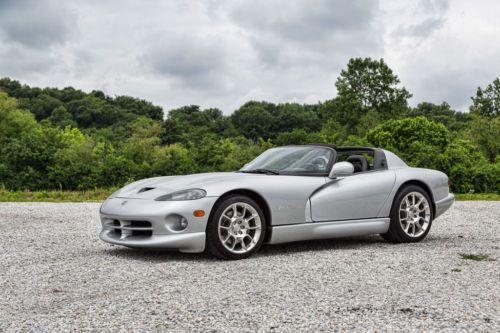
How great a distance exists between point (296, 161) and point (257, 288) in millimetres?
2762

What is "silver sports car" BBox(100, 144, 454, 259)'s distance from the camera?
6156mm

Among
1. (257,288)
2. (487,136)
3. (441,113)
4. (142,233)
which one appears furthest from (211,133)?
(257,288)

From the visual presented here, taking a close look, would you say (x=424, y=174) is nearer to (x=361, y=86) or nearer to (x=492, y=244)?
(x=492, y=244)

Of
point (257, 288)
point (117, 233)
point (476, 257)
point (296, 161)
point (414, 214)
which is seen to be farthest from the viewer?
point (414, 214)

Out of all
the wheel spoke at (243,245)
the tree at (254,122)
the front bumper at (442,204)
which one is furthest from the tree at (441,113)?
the wheel spoke at (243,245)

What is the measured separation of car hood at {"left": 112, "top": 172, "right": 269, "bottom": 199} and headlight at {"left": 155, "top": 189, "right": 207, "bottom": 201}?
0.21 ft

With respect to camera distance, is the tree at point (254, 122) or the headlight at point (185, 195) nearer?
the headlight at point (185, 195)

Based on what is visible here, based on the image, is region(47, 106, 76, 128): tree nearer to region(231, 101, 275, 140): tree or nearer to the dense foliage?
the dense foliage

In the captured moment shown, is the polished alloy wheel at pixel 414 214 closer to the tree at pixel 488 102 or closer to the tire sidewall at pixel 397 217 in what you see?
the tire sidewall at pixel 397 217

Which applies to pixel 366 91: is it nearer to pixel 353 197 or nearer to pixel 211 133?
pixel 211 133

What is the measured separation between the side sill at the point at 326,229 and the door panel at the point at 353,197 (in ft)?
0.24

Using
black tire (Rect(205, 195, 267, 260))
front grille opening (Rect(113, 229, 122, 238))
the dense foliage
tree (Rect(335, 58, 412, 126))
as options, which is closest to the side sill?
black tire (Rect(205, 195, 267, 260))

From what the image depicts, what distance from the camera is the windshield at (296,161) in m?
7.23

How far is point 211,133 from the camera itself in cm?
6116
